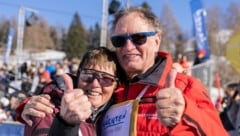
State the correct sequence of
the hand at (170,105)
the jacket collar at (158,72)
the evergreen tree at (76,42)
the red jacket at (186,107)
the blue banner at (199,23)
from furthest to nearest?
the evergreen tree at (76,42) < the blue banner at (199,23) < the jacket collar at (158,72) < the red jacket at (186,107) < the hand at (170,105)

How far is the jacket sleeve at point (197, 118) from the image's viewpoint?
205 centimetres

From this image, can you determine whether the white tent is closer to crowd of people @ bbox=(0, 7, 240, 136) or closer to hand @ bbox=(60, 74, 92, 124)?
crowd of people @ bbox=(0, 7, 240, 136)

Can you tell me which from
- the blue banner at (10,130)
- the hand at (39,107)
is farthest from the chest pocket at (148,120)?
the blue banner at (10,130)

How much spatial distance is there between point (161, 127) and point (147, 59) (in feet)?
1.43

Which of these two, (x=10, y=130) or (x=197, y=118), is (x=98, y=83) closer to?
(x=197, y=118)

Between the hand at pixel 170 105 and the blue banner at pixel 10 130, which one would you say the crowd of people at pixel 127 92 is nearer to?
the hand at pixel 170 105

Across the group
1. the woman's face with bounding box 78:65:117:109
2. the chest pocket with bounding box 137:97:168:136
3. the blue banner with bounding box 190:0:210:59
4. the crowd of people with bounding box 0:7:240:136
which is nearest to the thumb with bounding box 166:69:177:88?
the crowd of people with bounding box 0:7:240:136

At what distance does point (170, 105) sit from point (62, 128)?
474 mm

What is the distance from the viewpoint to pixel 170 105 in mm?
1962

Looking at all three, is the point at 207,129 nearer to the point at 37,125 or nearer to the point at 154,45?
the point at 154,45

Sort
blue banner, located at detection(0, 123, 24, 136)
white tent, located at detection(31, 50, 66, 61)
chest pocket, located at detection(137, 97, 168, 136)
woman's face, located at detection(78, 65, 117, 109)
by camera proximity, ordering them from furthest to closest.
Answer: white tent, located at detection(31, 50, 66, 61), blue banner, located at detection(0, 123, 24, 136), woman's face, located at detection(78, 65, 117, 109), chest pocket, located at detection(137, 97, 168, 136)

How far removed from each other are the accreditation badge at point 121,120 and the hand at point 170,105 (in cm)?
38

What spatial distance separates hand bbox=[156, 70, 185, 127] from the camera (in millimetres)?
1964

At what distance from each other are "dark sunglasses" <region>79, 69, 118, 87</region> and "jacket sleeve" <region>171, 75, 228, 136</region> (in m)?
0.46
